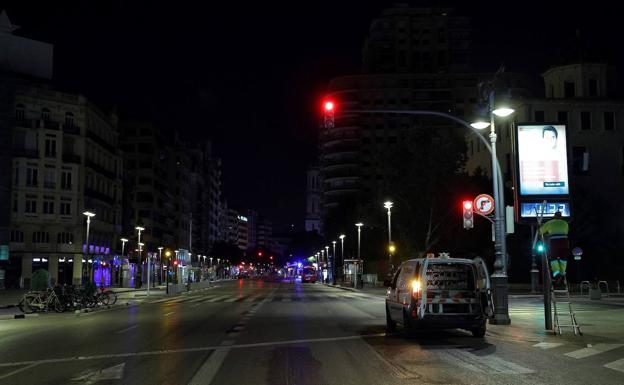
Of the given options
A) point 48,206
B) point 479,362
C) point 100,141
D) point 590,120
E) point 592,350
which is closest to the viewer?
point 479,362

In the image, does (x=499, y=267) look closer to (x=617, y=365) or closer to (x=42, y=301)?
(x=617, y=365)

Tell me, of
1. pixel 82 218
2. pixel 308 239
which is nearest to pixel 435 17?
pixel 308 239

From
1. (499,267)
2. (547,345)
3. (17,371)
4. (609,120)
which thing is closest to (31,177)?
(499,267)

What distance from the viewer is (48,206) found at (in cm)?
7006

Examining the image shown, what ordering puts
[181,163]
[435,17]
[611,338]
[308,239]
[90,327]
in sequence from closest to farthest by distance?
[611,338] < [90,327] < [181,163] < [435,17] < [308,239]

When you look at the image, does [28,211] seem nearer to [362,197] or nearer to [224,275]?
[362,197]

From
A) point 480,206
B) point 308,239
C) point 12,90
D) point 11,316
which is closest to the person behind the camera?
point 480,206

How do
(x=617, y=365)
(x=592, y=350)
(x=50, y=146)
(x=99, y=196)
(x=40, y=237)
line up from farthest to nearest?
(x=99, y=196) → (x=50, y=146) → (x=40, y=237) → (x=592, y=350) → (x=617, y=365)

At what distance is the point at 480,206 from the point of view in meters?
21.5

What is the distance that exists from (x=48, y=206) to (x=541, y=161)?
204 feet

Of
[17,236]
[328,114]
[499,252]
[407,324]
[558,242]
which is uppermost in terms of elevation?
[328,114]

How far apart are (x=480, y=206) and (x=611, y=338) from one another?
22.7ft

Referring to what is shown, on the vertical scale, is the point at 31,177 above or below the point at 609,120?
below

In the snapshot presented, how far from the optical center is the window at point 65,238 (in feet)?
233
